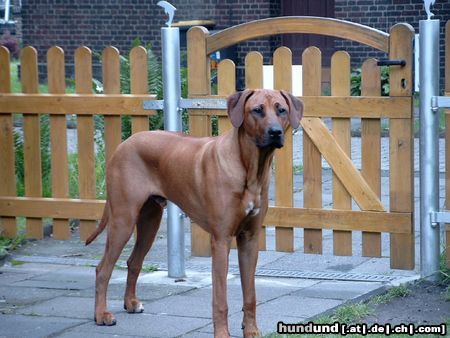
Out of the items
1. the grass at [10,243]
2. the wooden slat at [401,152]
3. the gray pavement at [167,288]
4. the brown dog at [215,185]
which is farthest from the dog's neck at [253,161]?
the grass at [10,243]

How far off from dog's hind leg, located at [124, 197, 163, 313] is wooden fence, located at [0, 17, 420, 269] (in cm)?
137

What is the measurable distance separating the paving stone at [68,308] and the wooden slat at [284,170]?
158 cm

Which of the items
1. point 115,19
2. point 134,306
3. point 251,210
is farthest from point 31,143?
point 115,19

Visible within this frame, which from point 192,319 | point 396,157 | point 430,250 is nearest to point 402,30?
point 396,157

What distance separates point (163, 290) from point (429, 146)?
213cm

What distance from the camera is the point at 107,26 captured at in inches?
893

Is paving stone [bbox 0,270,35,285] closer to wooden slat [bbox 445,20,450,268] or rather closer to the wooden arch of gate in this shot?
the wooden arch of gate

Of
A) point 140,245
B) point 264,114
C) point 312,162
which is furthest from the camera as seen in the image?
point 312,162

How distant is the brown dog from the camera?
216 inches

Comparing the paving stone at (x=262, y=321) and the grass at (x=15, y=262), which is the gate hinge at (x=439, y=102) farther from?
the grass at (x=15, y=262)

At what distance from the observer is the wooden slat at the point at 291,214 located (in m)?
7.27

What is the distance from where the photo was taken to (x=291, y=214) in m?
7.57

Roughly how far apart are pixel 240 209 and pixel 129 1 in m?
17.4

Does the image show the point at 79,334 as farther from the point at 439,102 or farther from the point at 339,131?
the point at 439,102
